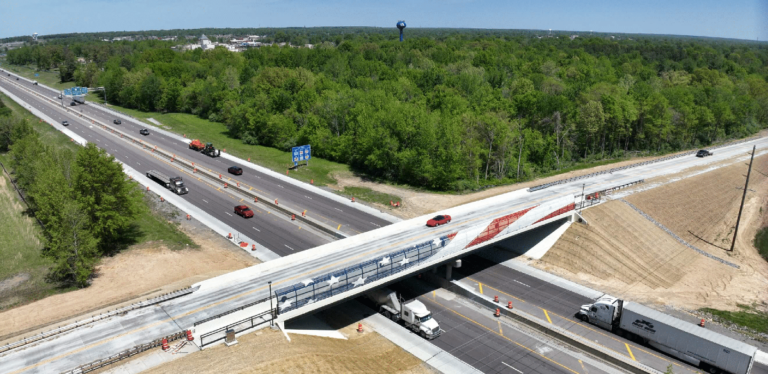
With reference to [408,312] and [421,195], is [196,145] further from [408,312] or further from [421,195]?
[408,312]

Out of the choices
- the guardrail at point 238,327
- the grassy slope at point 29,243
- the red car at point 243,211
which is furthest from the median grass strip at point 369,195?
the guardrail at point 238,327

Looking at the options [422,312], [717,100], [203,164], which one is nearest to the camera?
[422,312]

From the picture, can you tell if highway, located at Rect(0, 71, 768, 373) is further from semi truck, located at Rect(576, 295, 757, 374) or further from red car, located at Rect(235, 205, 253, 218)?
semi truck, located at Rect(576, 295, 757, 374)

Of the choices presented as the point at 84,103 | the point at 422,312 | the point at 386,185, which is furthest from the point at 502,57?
the point at 422,312

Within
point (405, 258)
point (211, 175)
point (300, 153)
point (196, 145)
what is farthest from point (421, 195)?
point (196, 145)

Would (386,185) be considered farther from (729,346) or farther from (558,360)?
(729,346)

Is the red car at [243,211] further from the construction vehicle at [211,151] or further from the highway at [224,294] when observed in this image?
the construction vehicle at [211,151]
